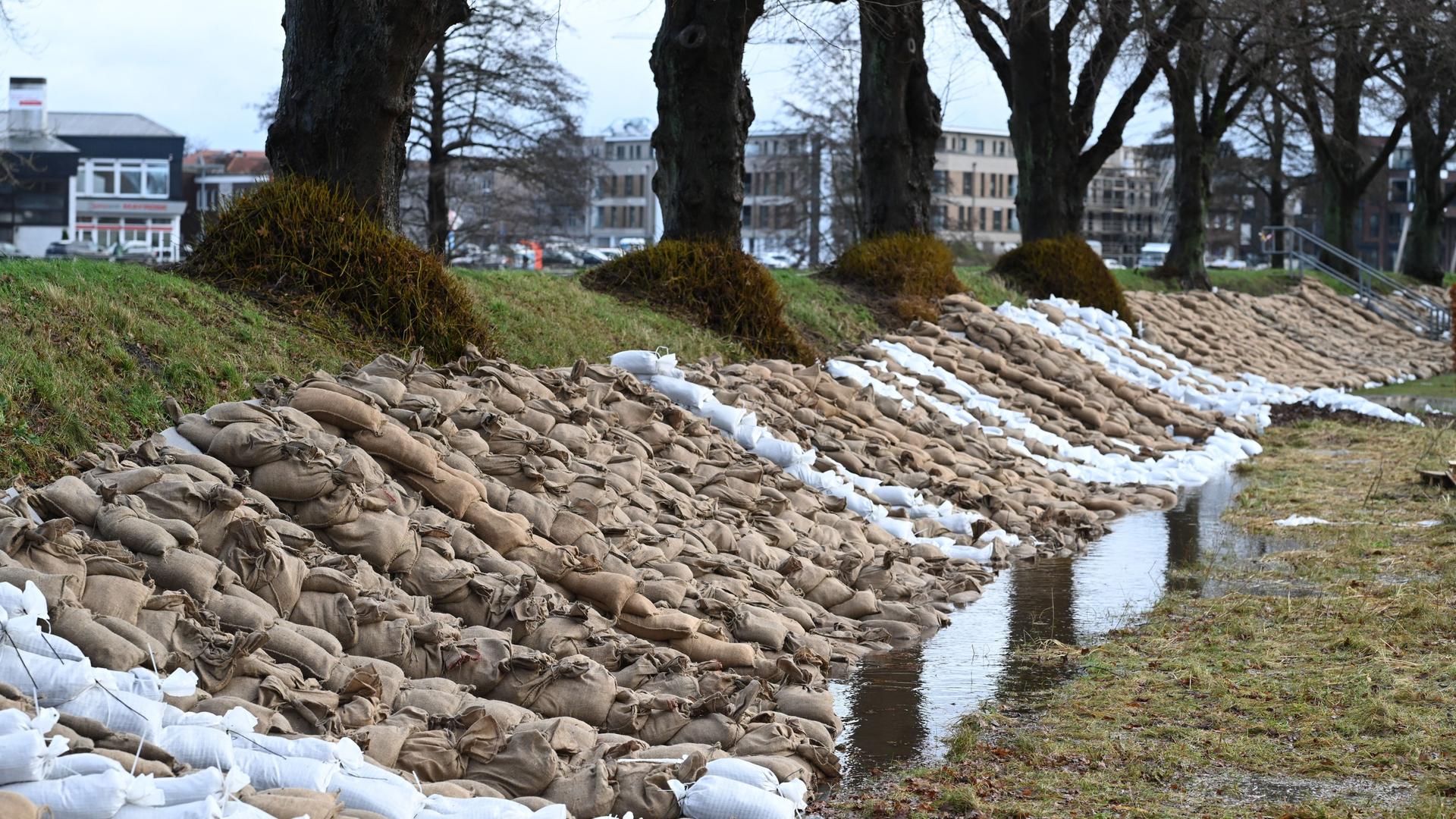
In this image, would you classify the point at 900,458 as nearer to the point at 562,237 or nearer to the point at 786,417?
the point at 786,417

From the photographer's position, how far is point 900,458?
34.1 ft

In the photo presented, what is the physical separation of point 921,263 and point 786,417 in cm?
648

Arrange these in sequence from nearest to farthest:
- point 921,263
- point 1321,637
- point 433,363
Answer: point 1321,637 → point 433,363 → point 921,263

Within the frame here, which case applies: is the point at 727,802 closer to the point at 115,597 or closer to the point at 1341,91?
the point at 115,597

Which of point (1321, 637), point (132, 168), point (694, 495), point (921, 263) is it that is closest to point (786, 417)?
point (694, 495)

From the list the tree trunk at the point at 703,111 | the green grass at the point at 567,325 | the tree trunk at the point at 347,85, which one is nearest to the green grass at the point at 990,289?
the tree trunk at the point at 703,111

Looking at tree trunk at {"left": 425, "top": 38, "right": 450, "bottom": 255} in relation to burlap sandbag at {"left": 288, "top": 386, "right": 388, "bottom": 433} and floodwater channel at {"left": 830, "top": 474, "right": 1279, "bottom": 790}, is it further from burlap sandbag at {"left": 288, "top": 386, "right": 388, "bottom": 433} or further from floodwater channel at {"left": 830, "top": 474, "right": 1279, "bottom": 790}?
burlap sandbag at {"left": 288, "top": 386, "right": 388, "bottom": 433}

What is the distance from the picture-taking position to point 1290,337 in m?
24.5

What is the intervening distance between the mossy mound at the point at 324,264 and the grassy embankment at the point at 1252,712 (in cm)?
408

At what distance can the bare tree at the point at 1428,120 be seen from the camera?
91.1ft

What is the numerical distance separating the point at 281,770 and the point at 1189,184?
25648mm

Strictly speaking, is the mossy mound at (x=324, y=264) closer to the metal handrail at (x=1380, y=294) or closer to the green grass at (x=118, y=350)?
the green grass at (x=118, y=350)

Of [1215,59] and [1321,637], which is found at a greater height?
[1215,59]

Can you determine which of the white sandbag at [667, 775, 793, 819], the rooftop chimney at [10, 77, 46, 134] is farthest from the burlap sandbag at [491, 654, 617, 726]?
the rooftop chimney at [10, 77, 46, 134]
